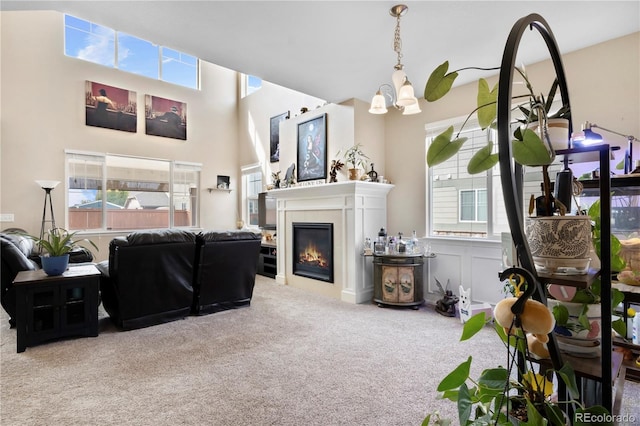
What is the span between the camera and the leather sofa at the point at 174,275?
3057 millimetres

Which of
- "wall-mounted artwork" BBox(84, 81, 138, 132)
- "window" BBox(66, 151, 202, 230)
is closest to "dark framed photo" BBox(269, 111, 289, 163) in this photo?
"window" BBox(66, 151, 202, 230)

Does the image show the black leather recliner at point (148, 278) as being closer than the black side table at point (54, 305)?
No

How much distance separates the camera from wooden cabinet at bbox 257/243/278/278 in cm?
574

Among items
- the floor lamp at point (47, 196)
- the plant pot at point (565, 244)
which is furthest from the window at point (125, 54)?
the plant pot at point (565, 244)

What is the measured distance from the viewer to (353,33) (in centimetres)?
273

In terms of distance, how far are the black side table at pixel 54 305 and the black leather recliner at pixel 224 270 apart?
94cm

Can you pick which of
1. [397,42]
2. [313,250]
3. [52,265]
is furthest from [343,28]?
[52,265]

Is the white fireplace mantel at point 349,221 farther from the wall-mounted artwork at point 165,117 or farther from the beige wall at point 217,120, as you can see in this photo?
the wall-mounted artwork at point 165,117

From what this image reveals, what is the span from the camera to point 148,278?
316 centimetres

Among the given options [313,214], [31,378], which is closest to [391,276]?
[313,214]

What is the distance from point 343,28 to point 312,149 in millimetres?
2305

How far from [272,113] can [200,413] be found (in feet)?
18.9

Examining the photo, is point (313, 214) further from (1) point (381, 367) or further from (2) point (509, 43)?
(2) point (509, 43)

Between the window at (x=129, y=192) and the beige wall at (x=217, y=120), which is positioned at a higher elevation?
the beige wall at (x=217, y=120)
